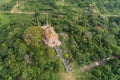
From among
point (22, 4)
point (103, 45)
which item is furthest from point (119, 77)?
point (22, 4)

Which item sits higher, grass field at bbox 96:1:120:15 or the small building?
grass field at bbox 96:1:120:15

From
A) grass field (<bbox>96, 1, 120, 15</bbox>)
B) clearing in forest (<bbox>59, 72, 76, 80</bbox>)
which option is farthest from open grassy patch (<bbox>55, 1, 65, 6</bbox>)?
clearing in forest (<bbox>59, 72, 76, 80</bbox>)

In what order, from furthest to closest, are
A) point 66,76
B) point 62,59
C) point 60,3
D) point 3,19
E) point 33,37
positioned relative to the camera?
point 60,3, point 3,19, point 62,59, point 66,76, point 33,37

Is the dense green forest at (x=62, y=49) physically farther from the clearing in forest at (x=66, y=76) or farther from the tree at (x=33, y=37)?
the clearing in forest at (x=66, y=76)

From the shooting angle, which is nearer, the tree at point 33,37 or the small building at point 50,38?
the tree at point 33,37

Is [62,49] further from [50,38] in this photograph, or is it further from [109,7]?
[109,7]

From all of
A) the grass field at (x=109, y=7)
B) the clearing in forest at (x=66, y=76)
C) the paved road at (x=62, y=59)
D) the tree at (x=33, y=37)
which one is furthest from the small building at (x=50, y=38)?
the grass field at (x=109, y=7)

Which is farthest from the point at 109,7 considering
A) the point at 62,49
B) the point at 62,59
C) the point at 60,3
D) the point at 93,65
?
the point at 62,59

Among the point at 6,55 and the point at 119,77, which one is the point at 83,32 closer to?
the point at 119,77

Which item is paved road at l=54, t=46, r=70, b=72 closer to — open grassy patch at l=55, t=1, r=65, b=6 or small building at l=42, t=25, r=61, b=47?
small building at l=42, t=25, r=61, b=47

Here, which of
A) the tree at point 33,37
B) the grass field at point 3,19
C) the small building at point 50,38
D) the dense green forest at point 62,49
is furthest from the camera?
the grass field at point 3,19

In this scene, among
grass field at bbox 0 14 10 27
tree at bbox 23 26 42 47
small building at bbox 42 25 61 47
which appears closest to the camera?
tree at bbox 23 26 42 47
